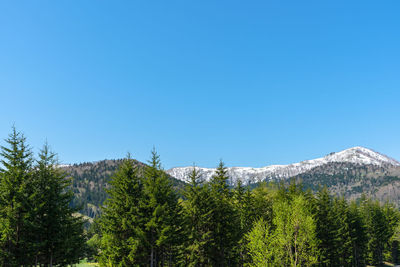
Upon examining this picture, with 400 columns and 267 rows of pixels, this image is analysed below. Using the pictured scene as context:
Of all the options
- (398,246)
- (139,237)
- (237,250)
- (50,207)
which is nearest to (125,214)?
(139,237)

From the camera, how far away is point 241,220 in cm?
5341

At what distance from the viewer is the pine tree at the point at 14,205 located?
1153 inches

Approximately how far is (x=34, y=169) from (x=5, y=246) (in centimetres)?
846

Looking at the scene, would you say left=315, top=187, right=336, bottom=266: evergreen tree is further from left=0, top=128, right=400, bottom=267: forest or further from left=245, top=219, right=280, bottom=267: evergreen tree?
left=245, top=219, right=280, bottom=267: evergreen tree

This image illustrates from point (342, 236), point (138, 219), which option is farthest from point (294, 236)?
point (342, 236)

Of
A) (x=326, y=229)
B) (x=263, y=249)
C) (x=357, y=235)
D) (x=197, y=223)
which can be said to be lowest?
(x=357, y=235)

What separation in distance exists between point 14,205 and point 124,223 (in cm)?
1134

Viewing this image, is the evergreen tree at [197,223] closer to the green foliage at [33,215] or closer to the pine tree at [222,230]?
the pine tree at [222,230]

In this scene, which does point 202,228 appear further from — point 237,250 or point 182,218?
point 237,250

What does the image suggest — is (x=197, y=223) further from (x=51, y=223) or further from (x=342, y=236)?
(x=342, y=236)

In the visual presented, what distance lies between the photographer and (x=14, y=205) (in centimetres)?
3022

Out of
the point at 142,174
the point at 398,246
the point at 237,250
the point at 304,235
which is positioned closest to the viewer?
the point at 142,174

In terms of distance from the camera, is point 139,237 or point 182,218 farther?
point 182,218

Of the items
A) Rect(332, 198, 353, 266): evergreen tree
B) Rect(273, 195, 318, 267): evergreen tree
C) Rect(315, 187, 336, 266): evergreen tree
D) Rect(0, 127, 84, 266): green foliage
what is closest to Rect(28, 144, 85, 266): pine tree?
Rect(0, 127, 84, 266): green foliage
